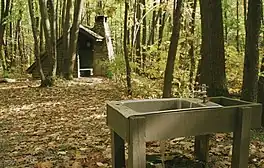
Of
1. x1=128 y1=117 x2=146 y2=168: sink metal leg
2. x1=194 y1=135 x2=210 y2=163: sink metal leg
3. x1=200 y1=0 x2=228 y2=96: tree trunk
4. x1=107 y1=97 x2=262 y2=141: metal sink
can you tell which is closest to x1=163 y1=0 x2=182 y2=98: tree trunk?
x1=200 y1=0 x2=228 y2=96: tree trunk

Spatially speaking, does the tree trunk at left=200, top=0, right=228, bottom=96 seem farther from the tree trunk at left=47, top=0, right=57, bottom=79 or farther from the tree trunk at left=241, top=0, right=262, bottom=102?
the tree trunk at left=47, top=0, right=57, bottom=79

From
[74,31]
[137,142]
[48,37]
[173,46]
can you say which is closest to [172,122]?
[137,142]

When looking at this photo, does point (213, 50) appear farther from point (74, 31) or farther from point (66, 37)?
point (66, 37)

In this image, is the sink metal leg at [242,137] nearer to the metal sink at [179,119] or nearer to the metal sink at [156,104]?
the metal sink at [179,119]

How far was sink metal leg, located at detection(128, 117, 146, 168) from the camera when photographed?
2.86 metres

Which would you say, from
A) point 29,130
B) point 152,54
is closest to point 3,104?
→ point 29,130

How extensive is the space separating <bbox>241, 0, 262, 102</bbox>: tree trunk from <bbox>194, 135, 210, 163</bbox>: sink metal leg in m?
1.44

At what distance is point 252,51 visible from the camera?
16.3 ft

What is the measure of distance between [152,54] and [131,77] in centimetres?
116

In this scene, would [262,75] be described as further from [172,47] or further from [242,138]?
[242,138]

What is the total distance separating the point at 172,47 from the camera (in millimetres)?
7613

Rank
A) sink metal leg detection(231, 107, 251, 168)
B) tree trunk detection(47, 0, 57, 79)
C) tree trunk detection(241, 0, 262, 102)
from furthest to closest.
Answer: tree trunk detection(47, 0, 57, 79) → tree trunk detection(241, 0, 262, 102) → sink metal leg detection(231, 107, 251, 168)

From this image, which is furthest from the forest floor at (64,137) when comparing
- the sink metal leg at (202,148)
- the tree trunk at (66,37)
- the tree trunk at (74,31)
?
the tree trunk at (66,37)

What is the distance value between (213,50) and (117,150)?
2464mm
